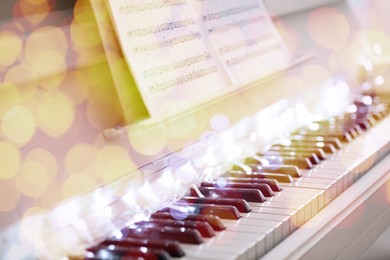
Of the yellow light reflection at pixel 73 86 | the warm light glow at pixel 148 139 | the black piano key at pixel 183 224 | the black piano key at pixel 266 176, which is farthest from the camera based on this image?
the black piano key at pixel 266 176

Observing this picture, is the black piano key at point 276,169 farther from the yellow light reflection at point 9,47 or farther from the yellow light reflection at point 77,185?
the yellow light reflection at point 9,47

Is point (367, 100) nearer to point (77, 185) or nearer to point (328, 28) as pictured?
point (328, 28)

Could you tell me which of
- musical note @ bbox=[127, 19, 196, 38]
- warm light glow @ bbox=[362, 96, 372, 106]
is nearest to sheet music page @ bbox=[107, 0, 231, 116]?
musical note @ bbox=[127, 19, 196, 38]

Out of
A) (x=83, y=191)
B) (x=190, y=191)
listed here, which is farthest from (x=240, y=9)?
(x=83, y=191)

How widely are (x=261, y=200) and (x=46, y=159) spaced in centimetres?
45

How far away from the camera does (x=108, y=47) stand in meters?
1.41

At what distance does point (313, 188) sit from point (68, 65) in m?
0.58

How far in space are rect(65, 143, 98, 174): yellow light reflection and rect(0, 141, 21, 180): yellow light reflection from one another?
0.44 feet

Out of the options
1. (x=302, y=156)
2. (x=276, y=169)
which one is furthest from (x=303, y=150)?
(x=276, y=169)

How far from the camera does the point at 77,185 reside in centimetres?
134

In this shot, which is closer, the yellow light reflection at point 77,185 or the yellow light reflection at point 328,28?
the yellow light reflection at point 77,185

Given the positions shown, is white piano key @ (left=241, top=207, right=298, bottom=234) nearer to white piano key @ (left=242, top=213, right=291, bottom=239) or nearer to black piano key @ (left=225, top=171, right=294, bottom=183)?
white piano key @ (left=242, top=213, right=291, bottom=239)

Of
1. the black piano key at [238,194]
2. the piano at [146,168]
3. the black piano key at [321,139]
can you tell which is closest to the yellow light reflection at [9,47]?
the piano at [146,168]

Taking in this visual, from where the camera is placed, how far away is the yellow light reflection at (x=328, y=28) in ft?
8.04
